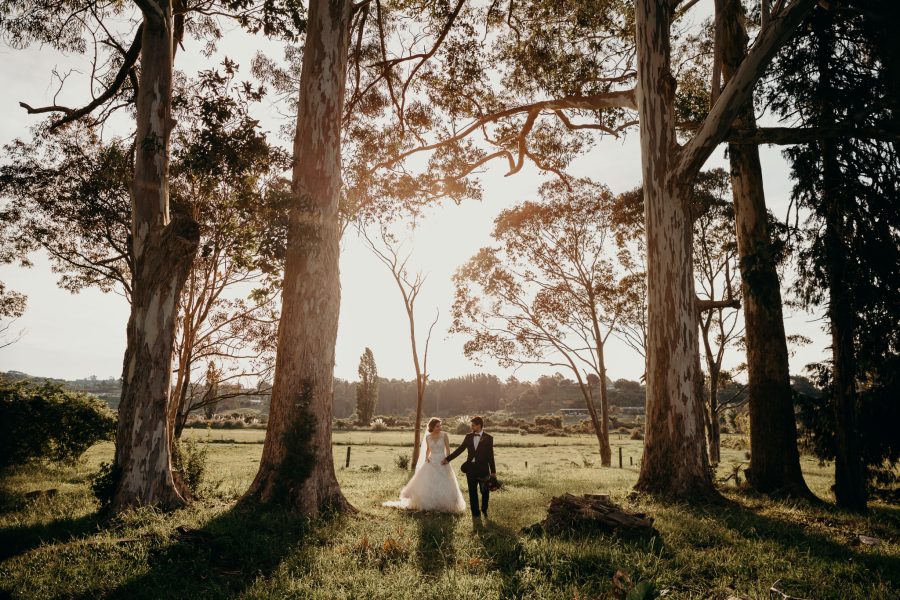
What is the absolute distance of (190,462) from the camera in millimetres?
8398

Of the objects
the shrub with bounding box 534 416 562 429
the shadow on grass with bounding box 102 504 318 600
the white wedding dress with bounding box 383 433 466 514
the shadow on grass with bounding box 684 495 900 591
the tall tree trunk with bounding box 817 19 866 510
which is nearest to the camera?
the shadow on grass with bounding box 102 504 318 600

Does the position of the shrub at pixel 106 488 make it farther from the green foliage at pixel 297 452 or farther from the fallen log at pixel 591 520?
the fallen log at pixel 591 520

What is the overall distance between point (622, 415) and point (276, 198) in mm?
74336

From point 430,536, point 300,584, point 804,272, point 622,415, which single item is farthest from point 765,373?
point 622,415

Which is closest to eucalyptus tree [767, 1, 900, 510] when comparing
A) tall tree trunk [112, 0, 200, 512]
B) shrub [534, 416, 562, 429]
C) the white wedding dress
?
the white wedding dress

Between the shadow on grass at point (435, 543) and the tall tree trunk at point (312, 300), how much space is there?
134cm

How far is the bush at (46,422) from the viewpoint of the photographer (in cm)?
1148

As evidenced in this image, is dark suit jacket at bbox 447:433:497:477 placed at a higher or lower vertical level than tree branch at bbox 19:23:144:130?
lower

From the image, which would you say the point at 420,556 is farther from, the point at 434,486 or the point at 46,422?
the point at 46,422

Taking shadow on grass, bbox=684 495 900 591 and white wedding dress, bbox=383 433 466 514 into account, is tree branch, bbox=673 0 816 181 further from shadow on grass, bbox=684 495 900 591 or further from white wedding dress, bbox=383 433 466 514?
white wedding dress, bbox=383 433 466 514

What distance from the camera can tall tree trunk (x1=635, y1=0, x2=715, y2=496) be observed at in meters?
7.69

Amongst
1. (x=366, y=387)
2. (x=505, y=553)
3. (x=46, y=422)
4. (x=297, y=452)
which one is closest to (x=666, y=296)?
(x=505, y=553)

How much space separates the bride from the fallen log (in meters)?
2.59

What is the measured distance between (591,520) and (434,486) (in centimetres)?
361
